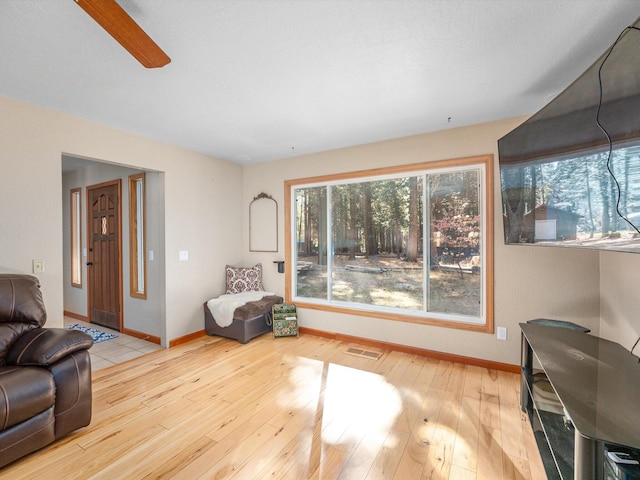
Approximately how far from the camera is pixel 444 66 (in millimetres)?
1926

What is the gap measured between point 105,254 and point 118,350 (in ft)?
5.30

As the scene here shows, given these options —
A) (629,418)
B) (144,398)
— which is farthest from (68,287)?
(629,418)

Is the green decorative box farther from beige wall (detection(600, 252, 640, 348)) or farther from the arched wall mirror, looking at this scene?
beige wall (detection(600, 252, 640, 348))

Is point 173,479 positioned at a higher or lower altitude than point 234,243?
lower

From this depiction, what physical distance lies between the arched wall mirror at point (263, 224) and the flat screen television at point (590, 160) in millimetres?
3099

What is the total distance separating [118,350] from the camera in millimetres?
3375

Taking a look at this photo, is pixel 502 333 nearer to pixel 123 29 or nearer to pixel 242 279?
pixel 242 279

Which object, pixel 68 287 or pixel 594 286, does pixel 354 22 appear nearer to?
pixel 594 286

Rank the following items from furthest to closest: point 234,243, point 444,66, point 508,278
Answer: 1. point 234,243
2. point 508,278
3. point 444,66

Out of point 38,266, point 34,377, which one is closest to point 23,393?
point 34,377

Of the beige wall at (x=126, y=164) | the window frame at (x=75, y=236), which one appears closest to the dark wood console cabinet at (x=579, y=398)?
the beige wall at (x=126, y=164)

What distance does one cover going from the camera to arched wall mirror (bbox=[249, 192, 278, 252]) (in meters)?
4.25

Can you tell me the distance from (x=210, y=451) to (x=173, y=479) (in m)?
0.24

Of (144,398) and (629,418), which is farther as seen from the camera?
(144,398)
